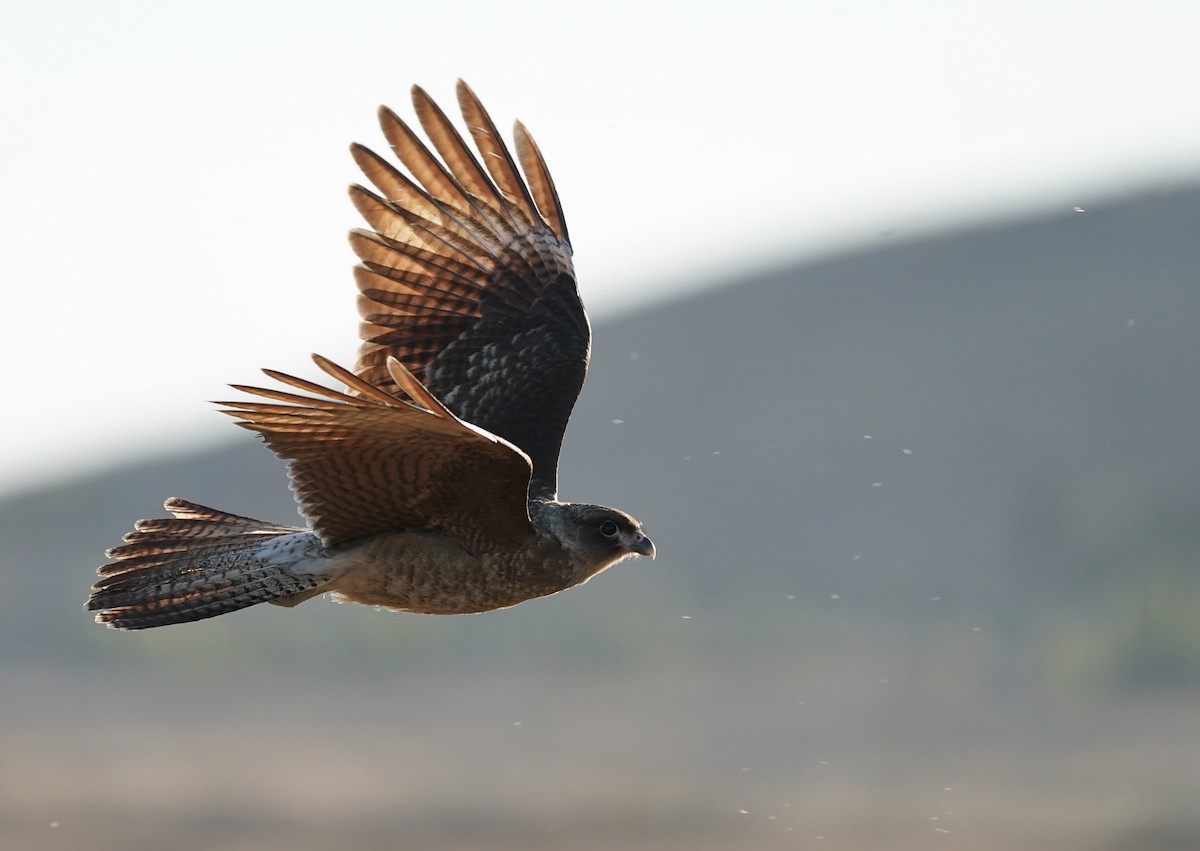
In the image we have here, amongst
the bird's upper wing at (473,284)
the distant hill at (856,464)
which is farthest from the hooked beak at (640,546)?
the distant hill at (856,464)

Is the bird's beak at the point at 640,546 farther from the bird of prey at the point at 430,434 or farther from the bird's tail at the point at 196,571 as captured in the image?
the bird's tail at the point at 196,571

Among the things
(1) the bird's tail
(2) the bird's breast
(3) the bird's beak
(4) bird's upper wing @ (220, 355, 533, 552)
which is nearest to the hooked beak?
(3) the bird's beak

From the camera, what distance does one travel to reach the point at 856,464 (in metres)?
52.0

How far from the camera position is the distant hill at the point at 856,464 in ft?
155

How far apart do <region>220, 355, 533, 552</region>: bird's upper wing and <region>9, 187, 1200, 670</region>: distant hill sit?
113 ft

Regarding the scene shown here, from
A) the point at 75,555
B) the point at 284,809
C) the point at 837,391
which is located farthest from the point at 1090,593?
the point at 75,555

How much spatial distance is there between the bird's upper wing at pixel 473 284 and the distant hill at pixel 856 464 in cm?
3293

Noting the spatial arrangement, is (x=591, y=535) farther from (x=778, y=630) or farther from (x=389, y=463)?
(x=778, y=630)

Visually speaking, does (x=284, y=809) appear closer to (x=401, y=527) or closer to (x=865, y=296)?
(x=401, y=527)

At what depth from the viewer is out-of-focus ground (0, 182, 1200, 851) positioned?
29.6 m

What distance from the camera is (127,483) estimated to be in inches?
2366

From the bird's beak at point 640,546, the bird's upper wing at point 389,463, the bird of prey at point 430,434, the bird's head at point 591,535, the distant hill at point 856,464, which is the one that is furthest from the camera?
the distant hill at point 856,464

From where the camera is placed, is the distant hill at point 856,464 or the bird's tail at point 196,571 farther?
the distant hill at point 856,464

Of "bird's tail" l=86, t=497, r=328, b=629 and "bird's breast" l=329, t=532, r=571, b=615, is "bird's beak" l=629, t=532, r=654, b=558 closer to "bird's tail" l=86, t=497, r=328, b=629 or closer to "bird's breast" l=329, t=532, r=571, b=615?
"bird's breast" l=329, t=532, r=571, b=615
